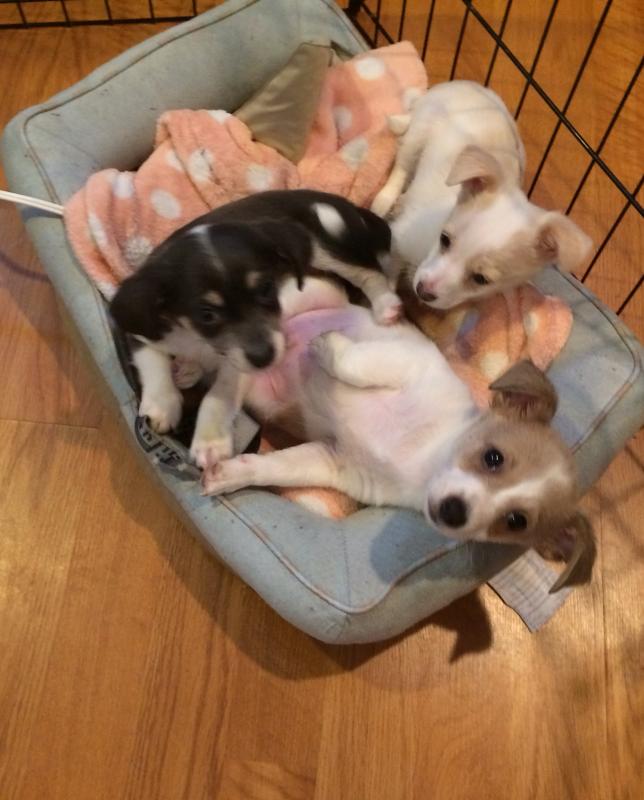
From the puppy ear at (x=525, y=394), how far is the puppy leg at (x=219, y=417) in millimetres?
560

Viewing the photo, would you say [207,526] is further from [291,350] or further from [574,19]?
[574,19]

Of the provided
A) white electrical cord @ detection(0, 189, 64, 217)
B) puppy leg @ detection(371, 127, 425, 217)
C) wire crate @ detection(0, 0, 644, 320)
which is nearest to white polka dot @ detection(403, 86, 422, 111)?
puppy leg @ detection(371, 127, 425, 217)

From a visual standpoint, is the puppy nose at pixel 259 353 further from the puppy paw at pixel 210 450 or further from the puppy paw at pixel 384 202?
the puppy paw at pixel 384 202

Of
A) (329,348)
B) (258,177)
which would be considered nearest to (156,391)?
(329,348)

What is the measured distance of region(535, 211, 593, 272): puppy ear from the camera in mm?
1652

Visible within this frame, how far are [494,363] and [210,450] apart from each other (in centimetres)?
78

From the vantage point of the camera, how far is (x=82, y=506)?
204 centimetres

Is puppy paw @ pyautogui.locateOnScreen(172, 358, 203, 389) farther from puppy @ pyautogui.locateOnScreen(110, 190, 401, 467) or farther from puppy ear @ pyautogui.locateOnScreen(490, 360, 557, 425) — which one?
puppy ear @ pyautogui.locateOnScreen(490, 360, 557, 425)

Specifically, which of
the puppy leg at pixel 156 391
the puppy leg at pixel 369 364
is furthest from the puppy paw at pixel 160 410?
the puppy leg at pixel 369 364

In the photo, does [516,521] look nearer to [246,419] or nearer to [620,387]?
[620,387]

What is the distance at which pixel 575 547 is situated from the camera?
4.88ft

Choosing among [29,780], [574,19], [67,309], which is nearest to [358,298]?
Answer: [67,309]

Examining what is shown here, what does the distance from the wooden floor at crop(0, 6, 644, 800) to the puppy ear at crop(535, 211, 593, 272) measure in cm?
80

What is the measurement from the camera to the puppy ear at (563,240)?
5.42ft
